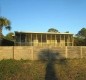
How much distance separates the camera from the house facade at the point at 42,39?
123 ft

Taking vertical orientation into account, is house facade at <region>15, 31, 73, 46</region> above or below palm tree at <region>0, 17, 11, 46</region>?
below

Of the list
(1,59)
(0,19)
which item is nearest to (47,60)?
(1,59)

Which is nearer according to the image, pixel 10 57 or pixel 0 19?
pixel 10 57

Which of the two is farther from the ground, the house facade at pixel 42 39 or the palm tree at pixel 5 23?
the palm tree at pixel 5 23

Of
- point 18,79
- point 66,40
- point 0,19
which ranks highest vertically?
point 0,19

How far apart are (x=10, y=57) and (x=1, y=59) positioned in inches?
35.3

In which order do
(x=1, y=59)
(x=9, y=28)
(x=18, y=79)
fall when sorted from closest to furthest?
(x=18, y=79) → (x=1, y=59) → (x=9, y=28)

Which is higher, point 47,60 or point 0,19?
point 0,19

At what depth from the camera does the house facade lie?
37.4 m

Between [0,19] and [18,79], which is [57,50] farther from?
[0,19]

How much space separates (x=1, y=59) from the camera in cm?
2266

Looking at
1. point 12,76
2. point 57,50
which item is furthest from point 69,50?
point 12,76

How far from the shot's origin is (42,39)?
38.5m

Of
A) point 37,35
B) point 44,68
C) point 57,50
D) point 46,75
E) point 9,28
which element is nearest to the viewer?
point 46,75
